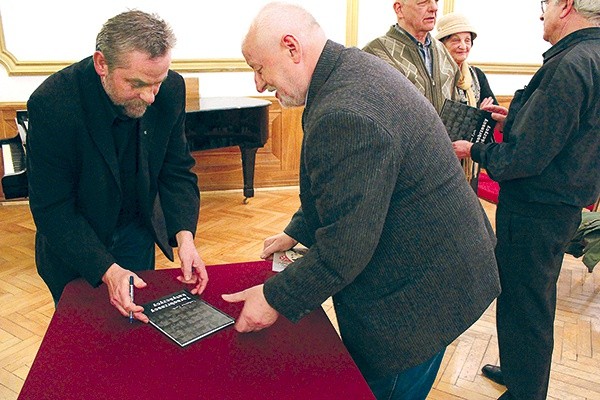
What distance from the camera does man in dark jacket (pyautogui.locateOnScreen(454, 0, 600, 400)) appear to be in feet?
5.61

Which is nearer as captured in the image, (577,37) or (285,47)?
(285,47)

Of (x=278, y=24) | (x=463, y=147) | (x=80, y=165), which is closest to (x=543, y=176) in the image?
(x=463, y=147)

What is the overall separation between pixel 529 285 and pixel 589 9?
3.14ft

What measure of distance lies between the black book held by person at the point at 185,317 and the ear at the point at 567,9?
1.49 m

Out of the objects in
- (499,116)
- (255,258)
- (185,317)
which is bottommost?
(255,258)

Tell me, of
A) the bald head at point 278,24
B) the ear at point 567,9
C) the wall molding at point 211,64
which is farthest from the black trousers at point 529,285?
the wall molding at point 211,64

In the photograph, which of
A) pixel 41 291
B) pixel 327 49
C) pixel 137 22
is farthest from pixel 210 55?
pixel 327 49

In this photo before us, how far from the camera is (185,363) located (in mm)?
1104

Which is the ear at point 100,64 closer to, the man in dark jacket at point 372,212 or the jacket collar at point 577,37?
the man in dark jacket at point 372,212

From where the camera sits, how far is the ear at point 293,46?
1098 mm

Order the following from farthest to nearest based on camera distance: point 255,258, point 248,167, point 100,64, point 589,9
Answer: point 248,167 → point 255,258 → point 589,9 → point 100,64

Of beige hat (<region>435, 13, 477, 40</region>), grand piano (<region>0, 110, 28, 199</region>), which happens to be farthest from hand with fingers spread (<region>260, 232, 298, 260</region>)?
grand piano (<region>0, 110, 28, 199</region>)

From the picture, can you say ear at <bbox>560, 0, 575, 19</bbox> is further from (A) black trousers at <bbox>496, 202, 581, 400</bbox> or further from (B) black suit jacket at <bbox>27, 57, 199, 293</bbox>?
(B) black suit jacket at <bbox>27, 57, 199, 293</bbox>

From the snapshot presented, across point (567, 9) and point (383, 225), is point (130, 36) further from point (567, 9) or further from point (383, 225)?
point (567, 9)
